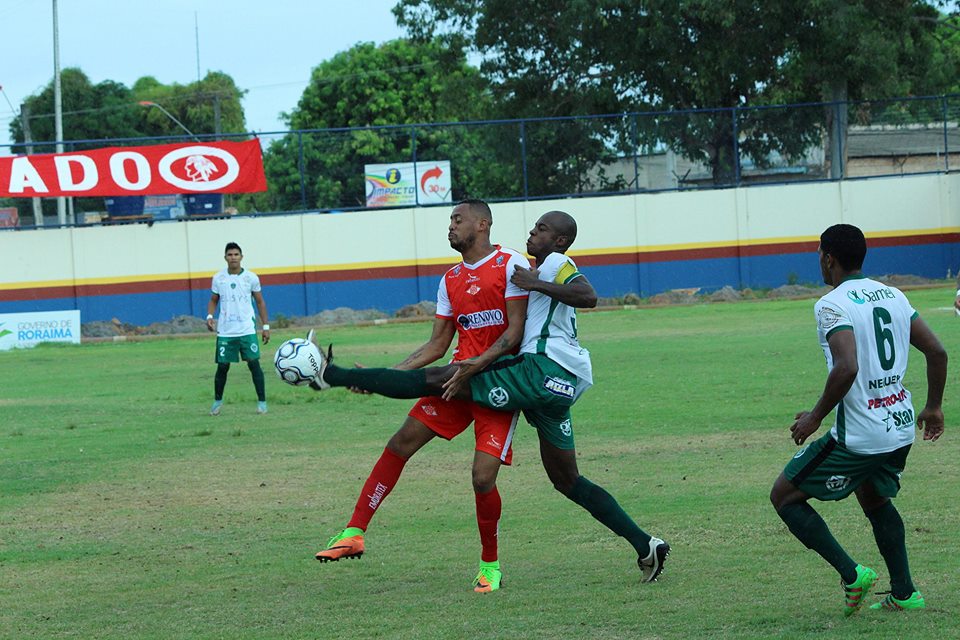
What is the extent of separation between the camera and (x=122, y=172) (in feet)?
116

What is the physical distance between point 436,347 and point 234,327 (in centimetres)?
971

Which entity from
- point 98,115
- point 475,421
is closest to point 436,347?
point 475,421

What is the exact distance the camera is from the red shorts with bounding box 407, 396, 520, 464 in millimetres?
7395

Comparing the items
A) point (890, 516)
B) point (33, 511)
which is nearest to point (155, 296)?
point (33, 511)

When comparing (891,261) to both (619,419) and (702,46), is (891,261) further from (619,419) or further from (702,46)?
(619,419)

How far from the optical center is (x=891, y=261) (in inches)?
1480

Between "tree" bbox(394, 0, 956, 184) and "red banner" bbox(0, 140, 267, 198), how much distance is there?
11097mm

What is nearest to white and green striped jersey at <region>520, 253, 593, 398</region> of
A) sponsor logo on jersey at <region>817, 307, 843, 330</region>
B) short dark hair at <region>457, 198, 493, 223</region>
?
short dark hair at <region>457, 198, 493, 223</region>

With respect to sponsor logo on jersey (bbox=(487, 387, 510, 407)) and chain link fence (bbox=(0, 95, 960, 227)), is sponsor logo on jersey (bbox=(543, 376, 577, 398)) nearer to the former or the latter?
sponsor logo on jersey (bbox=(487, 387, 510, 407))

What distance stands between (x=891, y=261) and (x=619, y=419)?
25283 mm

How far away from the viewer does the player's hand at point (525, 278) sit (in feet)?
23.7

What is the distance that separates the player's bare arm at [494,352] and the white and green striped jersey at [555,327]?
69 mm

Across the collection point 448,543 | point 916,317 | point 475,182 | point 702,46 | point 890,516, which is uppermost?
point 702,46

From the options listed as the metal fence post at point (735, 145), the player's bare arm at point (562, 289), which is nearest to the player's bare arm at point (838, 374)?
the player's bare arm at point (562, 289)
